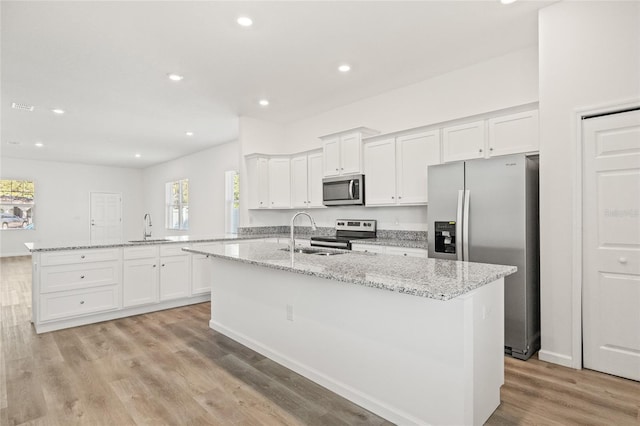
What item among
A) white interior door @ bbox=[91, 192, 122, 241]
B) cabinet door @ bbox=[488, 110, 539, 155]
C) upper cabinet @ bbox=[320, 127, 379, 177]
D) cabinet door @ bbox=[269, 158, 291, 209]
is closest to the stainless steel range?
upper cabinet @ bbox=[320, 127, 379, 177]

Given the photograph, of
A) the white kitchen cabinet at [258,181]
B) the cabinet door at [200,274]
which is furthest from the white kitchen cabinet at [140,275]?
the white kitchen cabinet at [258,181]

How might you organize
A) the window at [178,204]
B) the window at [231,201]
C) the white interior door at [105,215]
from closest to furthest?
the window at [231,201] < the window at [178,204] < the white interior door at [105,215]

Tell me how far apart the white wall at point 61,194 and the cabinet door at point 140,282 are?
722 centimetres

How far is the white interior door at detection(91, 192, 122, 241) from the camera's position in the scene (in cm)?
1116

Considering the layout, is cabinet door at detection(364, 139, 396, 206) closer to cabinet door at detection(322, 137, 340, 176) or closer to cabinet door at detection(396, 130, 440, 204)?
cabinet door at detection(396, 130, 440, 204)

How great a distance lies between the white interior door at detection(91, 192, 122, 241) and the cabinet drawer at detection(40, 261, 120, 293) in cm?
831

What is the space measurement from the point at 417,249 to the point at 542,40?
2.19 meters

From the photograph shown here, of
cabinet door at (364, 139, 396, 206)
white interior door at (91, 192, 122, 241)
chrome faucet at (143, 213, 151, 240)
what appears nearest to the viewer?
cabinet door at (364, 139, 396, 206)

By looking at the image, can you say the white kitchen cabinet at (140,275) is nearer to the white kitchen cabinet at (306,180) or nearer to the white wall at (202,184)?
the white kitchen cabinet at (306,180)

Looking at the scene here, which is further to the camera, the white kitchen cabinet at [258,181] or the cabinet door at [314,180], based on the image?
the white kitchen cabinet at [258,181]

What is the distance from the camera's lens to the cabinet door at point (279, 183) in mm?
5812

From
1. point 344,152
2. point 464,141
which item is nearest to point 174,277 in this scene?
point 344,152

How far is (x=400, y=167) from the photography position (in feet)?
13.9

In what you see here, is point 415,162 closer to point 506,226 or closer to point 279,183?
point 506,226
